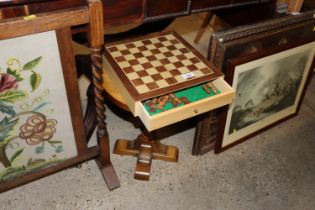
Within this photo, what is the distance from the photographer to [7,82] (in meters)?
1.11

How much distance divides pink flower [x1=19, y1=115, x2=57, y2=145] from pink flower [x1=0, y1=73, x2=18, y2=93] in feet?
0.55

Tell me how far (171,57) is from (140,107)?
1.11 feet

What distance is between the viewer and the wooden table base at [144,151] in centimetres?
169

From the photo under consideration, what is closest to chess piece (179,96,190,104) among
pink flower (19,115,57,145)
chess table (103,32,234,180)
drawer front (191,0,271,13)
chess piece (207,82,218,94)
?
chess table (103,32,234,180)

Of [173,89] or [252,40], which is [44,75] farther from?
[252,40]

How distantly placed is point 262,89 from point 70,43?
3.46 ft

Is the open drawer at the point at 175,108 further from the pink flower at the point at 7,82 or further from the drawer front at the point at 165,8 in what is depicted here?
the pink flower at the point at 7,82

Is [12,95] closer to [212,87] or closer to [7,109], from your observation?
[7,109]

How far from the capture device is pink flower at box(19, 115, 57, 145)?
126cm

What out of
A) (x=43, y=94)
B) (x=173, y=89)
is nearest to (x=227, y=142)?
(x=173, y=89)

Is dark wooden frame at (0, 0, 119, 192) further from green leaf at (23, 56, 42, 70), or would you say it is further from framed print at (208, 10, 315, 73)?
framed print at (208, 10, 315, 73)

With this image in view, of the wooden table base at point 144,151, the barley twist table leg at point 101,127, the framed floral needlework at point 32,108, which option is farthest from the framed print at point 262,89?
the framed floral needlework at point 32,108

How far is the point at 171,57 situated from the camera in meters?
1.40

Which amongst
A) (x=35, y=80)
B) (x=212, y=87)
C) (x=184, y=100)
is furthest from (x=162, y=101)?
(x=35, y=80)
